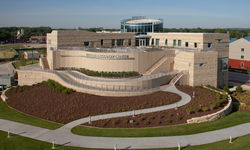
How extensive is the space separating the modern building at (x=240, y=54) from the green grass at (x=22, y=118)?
56.4m

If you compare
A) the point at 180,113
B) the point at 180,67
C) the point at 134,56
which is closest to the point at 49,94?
the point at 134,56

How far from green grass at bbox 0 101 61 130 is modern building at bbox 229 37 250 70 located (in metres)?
56.4

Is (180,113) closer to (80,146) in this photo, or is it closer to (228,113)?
(228,113)

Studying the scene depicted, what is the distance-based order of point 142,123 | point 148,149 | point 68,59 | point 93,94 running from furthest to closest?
point 68,59 → point 93,94 → point 142,123 → point 148,149

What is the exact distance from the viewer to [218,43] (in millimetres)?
46875

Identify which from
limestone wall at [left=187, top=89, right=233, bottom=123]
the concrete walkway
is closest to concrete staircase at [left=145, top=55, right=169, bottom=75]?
limestone wall at [left=187, top=89, right=233, bottom=123]

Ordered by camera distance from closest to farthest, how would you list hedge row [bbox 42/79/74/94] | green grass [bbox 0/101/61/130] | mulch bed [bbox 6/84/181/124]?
green grass [bbox 0/101/61/130] → mulch bed [bbox 6/84/181/124] → hedge row [bbox 42/79/74/94]

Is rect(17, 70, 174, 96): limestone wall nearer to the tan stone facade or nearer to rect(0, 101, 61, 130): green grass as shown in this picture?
the tan stone facade

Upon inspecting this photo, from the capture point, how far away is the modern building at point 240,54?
67.9 metres

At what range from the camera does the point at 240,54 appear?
70.1m

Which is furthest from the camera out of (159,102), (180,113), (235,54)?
(235,54)

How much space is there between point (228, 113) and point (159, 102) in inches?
340

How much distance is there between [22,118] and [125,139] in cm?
1326

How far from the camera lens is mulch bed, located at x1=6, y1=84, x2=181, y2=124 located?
29.4 meters
